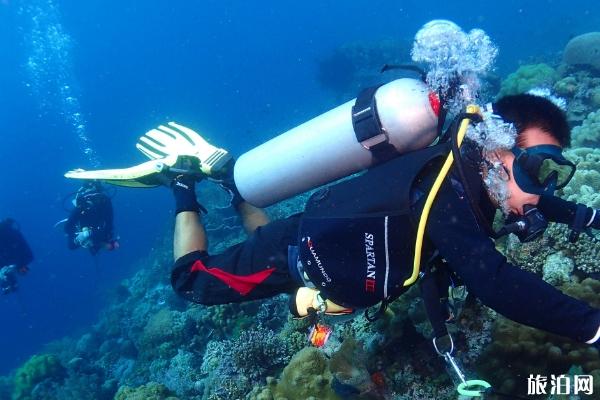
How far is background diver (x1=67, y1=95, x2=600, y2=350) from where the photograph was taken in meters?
2.33

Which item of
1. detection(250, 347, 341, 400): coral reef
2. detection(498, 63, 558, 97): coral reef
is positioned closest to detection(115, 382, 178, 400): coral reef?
detection(250, 347, 341, 400): coral reef

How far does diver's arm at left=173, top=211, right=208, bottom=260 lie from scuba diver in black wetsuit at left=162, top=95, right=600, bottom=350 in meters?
1.36

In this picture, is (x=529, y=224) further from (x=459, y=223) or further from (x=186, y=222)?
(x=186, y=222)

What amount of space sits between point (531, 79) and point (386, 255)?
34.8 ft

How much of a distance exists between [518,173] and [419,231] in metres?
0.67

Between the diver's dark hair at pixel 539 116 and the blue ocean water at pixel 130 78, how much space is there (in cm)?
4406

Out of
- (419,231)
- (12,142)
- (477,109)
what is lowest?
(419,231)

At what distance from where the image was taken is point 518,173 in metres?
2.44

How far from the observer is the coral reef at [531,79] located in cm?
1096

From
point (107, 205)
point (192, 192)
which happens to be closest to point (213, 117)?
point (107, 205)

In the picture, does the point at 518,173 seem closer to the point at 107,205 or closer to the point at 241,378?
the point at 241,378

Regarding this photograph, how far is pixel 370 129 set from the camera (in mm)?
2953

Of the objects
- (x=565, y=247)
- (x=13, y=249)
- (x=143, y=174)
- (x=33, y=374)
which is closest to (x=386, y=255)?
(x=565, y=247)

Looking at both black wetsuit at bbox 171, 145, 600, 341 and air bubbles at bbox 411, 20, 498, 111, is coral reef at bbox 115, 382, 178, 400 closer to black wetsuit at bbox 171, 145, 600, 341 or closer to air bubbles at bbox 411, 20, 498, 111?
black wetsuit at bbox 171, 145, 600, 341
